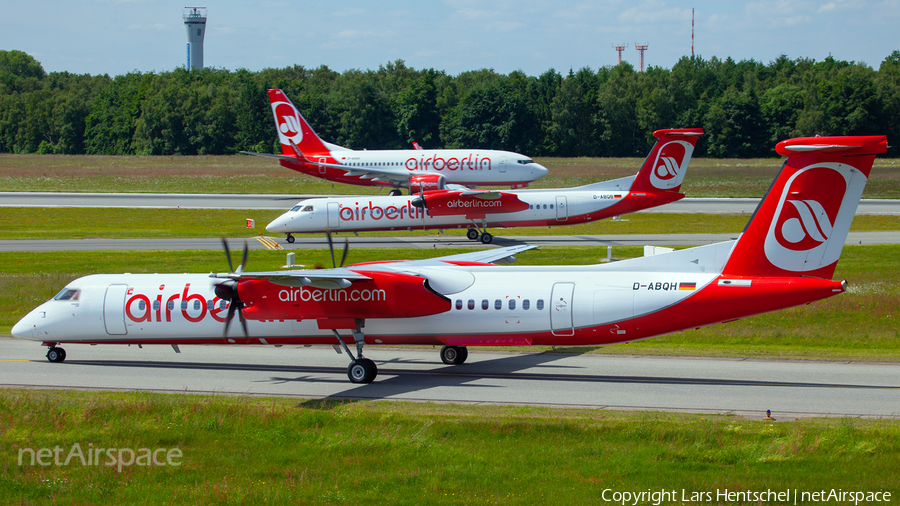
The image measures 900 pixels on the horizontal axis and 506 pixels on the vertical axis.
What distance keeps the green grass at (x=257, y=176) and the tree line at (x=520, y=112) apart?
823cm

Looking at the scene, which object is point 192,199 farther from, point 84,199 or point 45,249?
point 45,249

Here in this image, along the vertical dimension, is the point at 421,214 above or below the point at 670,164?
below

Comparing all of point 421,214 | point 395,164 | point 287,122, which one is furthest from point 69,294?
point 287,122

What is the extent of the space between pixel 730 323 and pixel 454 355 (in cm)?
1096

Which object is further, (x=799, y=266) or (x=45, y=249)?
(x=45, y=249)

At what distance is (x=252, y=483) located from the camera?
12.5 m

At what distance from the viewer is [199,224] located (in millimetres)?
56562

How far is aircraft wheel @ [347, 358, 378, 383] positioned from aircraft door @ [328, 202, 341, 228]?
28.2 meters

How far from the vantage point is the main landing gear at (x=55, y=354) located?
22.5 m

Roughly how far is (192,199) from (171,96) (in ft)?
257

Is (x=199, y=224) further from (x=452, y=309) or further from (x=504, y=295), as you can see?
(x=504, y=295)

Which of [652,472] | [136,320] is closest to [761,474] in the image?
[652,472]

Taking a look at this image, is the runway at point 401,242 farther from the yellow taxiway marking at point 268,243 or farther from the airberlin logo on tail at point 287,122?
the airberlin logo on tail at point 287,122
